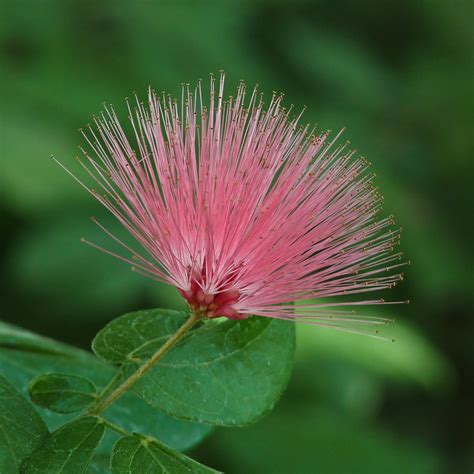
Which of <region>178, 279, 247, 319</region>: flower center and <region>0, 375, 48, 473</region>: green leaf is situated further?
<region>178, 279, 247, 319</region>: flower center

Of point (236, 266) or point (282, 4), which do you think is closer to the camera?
point (236, 266)

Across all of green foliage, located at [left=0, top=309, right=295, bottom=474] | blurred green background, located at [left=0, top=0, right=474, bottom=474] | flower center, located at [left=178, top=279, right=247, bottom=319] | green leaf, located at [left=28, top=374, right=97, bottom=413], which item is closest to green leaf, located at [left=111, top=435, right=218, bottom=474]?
green foliage, located at [left=0, top=309, right=295, bottom=474]

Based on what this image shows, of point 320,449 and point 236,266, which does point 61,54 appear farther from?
point 236,266

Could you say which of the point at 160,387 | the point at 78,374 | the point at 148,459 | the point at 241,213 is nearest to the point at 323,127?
the point at 78,374

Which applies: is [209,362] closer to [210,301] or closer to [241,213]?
[210,301]

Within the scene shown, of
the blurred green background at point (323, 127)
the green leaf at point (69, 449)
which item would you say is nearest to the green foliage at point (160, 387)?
the green leaf at point (69, 449)

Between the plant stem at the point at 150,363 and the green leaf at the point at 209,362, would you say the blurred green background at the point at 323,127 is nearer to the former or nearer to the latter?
the green leaf at the point at 209,362

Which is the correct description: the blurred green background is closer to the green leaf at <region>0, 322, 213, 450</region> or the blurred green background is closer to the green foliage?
the green leaf at <region>0, 322, 213, 450</region>

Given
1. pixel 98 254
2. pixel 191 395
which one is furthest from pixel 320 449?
pixel 191 395
